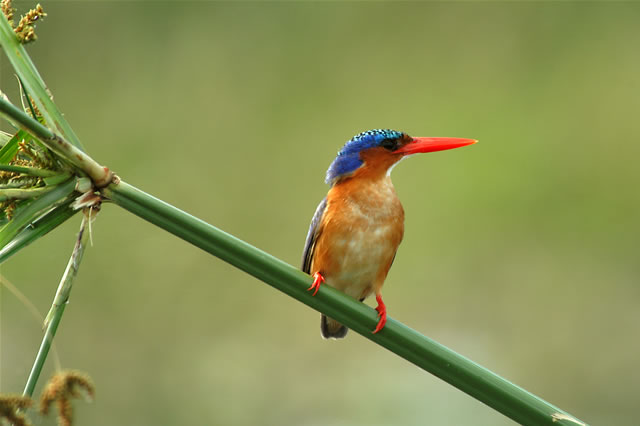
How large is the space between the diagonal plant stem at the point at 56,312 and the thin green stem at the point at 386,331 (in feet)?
0.34

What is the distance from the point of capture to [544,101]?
5.16 meters

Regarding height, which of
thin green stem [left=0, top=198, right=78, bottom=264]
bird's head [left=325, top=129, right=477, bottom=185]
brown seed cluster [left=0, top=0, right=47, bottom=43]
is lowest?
thin green stem [left=0, top=198, right=78, bottom=264]

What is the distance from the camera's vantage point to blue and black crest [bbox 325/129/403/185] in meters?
2.19

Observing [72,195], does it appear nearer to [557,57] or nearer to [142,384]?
[142,384]

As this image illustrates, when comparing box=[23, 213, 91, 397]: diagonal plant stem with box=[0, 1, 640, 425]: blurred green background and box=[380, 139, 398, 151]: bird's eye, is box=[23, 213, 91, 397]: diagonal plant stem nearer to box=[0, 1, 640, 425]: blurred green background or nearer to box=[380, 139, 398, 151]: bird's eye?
box=[380, 139, 398, 151]: bird's eye

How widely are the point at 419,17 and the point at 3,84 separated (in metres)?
4.40

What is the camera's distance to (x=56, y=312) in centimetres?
109

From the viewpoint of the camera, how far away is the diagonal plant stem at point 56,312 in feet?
3.43

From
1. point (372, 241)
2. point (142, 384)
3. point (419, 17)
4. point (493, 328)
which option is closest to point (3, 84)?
point (372, 241)

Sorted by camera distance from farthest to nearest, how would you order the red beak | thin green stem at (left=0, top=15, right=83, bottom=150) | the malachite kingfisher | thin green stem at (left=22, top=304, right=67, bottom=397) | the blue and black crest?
the blue and black crest
the malachite kingfisher
the red beak
thin green stem at (left=0, top=15, right=83, bottom=150)
thin green stem at (left=22, top=304, right=67, bottom=397)

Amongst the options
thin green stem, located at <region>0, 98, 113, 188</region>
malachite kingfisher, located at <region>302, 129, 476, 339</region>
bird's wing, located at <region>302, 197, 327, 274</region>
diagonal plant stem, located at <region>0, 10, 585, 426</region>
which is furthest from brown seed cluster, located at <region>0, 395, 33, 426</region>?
bird's wing, located at <region>302, 197, 327, 274</region>

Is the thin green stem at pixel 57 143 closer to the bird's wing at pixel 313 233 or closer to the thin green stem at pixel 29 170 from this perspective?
the thin green stem at pixel 29 170

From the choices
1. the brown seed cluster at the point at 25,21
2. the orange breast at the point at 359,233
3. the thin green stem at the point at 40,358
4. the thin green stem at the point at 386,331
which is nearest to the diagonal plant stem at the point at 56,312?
the thin green stem at the point at 40,358

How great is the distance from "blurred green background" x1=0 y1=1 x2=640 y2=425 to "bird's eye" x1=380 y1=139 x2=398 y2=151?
2.05 m
